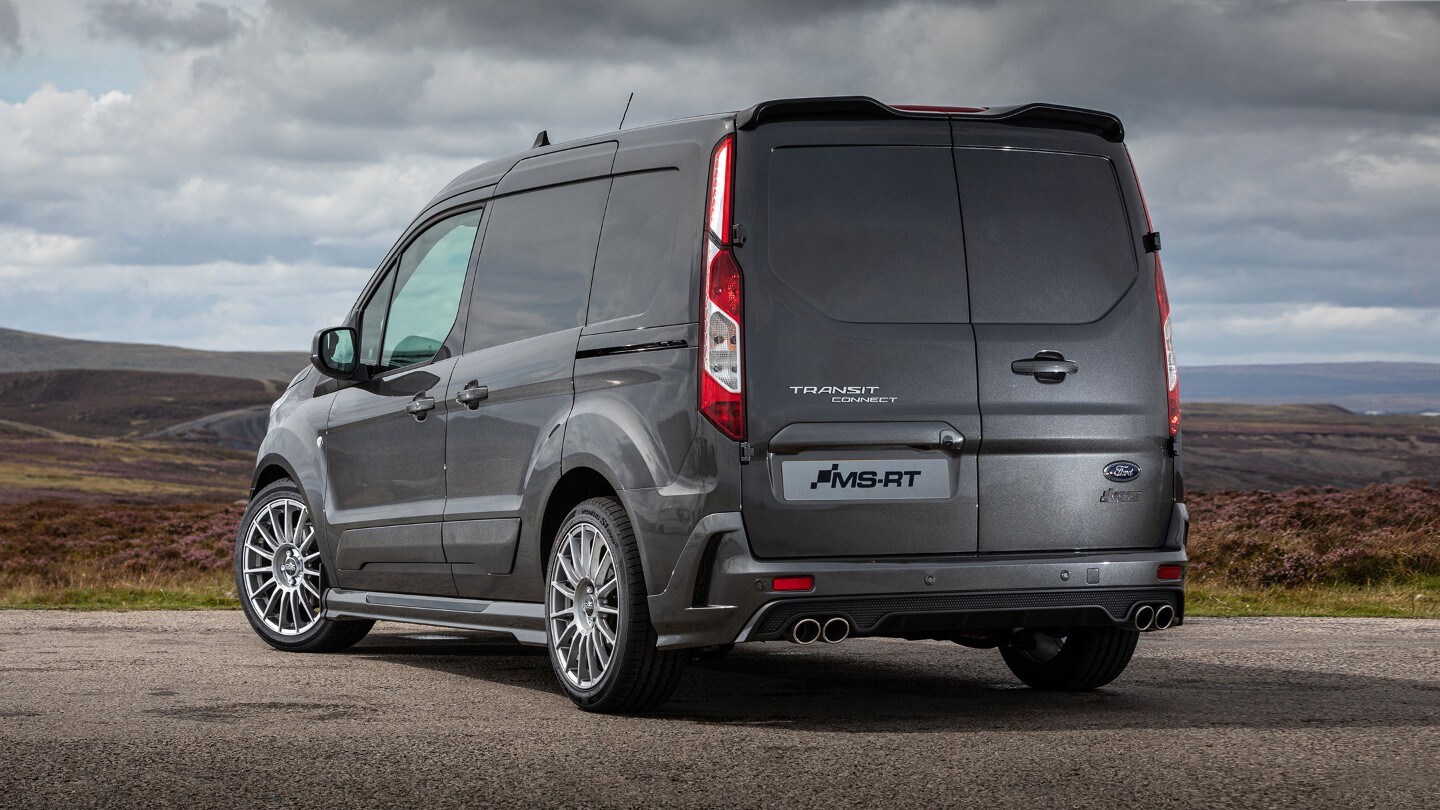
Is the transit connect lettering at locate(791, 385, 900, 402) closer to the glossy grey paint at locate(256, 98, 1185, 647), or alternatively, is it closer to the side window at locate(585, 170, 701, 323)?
the glossy grey paint at locate(256, 98, 1185, 647)

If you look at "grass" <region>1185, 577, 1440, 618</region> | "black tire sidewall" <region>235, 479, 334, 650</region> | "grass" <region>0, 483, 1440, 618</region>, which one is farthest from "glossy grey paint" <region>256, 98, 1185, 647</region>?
"grass" <region>0, 483, 1440, 618</region>

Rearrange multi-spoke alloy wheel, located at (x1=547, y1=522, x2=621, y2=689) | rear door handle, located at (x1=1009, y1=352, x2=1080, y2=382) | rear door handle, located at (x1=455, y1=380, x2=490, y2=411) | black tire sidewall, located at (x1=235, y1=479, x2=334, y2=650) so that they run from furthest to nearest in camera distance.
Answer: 1. black tire sidewall, located at (x1=235, y1=479, x2=334, y2=650)
2. rear door handle, located at (x1=455, y1=380, x2=490, y2=411)
3. multi-spoke alloy wheel, located at (x1=547, y1=522, x2=621, y2=689)
4. rear door handle, located at (x1=1009, y1=352, x2=1080, y2=382)

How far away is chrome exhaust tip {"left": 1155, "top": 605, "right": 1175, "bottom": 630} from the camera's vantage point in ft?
20.6

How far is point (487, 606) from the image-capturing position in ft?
23.8

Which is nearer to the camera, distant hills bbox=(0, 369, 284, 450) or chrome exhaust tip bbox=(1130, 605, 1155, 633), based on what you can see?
chrome exhaust tip bbox=(1130, 605, 1155, 633)

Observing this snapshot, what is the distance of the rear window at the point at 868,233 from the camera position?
19.7ft

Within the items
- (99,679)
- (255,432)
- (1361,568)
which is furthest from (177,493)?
(99,679)

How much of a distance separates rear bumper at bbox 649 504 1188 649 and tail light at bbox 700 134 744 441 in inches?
14.3

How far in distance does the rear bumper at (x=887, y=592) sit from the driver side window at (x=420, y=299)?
235cm

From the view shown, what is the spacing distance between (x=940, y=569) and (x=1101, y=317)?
1.20m

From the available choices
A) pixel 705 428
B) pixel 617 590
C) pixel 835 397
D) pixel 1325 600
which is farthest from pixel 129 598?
pixel 1325 600

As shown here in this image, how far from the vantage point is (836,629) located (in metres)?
5.83

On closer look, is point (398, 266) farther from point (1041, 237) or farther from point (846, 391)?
point (1041, 237)

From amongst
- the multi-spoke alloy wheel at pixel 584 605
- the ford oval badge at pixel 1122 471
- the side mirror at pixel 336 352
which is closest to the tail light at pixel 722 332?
the multi-spoke alloy wheel at pixel 584 605
